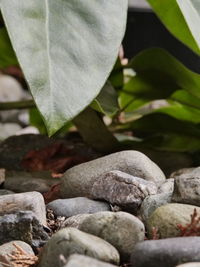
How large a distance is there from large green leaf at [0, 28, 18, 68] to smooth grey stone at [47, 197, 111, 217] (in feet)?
1.88

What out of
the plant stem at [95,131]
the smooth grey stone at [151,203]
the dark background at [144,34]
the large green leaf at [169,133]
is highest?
the smooth grey stone at [151,203]

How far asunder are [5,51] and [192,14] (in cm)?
58

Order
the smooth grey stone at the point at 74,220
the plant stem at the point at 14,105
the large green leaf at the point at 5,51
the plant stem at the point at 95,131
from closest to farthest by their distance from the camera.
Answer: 1. the smooth grey stone at the point at 74,220
2. the plant stem at the point at 95,131
3. the large green leaf at the point at 5,51
4. the plant stem at the point at 14,105

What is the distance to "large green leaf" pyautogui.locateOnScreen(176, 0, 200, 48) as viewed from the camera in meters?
1.05

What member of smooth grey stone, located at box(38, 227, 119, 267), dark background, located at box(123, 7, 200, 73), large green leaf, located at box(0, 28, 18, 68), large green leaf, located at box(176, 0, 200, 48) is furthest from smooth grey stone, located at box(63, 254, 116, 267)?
dark background, located at box(123, 7, 200, 73)

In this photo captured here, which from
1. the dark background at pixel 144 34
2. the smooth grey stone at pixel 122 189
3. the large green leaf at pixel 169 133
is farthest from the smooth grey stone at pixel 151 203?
the dark background at pixel 144 34

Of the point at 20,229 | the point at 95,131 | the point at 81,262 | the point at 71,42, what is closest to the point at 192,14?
the point at 71,42

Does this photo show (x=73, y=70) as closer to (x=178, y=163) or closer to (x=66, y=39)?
(x=66, y=39)

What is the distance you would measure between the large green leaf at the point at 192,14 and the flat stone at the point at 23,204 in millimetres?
361

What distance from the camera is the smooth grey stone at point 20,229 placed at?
0.84m

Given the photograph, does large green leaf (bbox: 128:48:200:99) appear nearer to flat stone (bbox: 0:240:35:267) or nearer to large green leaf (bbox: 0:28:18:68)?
large green leaf (bbox: 0:28:18:68)

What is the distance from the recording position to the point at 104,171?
1060 millimetres

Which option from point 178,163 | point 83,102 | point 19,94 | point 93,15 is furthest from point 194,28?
point 19,94

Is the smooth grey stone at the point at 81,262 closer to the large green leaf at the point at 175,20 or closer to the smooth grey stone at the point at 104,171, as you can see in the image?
the smooth grey stone at the point at 104,171
